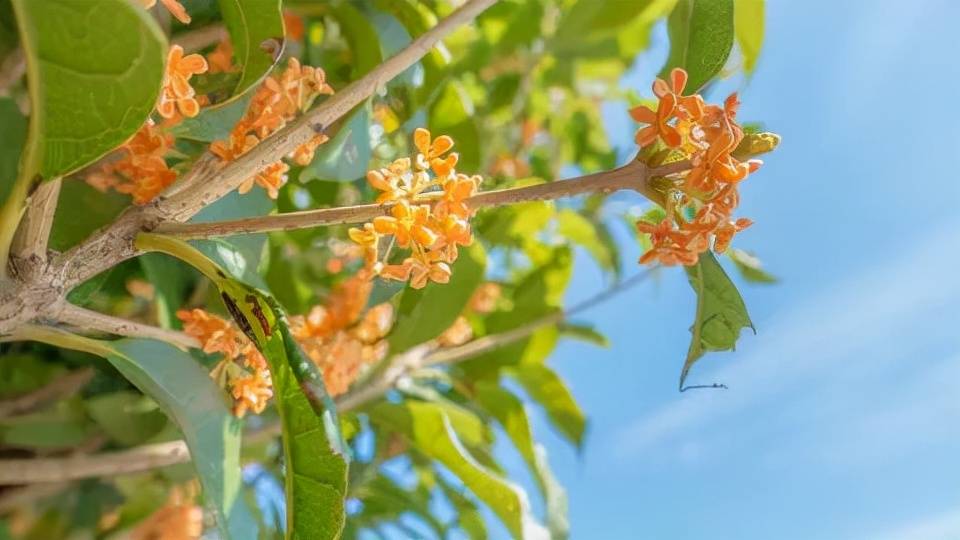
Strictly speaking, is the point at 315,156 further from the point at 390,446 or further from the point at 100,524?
the point at 100,524

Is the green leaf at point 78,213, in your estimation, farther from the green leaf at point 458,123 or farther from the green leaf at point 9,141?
the green leaf at point 458,123

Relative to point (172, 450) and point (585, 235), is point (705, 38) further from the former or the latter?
point (585, 235)

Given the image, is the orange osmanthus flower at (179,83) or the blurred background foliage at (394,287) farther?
the blurred background foliage at (394,287)

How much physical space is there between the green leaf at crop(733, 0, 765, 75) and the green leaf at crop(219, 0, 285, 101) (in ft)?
1.46

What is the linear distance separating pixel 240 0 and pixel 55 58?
22cm

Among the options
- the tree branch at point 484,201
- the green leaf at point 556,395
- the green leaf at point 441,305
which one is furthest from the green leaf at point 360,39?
the green leaf at point 556,395

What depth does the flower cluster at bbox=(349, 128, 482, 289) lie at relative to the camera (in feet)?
1.80

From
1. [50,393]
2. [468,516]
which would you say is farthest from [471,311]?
[50,393]

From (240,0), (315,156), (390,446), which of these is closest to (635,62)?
(390,446)

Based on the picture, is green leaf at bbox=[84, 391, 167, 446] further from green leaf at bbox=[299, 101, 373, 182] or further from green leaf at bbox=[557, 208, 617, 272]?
green leaf at bbox=[557, 208, 617, 272]

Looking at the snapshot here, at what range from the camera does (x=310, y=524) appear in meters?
0.55

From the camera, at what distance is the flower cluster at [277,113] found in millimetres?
639

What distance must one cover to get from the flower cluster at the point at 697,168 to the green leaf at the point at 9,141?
2.19 ft

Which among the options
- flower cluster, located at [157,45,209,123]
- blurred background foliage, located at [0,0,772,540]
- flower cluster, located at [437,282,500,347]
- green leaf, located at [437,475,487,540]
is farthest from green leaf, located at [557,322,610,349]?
flower cluster, located at [157,45,209,123]
